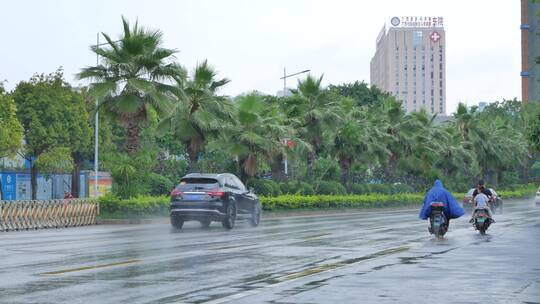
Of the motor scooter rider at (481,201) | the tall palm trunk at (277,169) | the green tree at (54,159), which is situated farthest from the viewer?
the green tree at (54,159)

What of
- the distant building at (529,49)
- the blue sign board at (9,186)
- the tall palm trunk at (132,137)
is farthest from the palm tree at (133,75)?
the distant building at (529,49)

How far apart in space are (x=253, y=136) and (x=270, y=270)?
30180mm

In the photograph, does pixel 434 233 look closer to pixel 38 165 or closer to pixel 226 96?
pixel 226 96

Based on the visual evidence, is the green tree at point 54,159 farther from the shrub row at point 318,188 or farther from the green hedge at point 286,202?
the green hedge at point 286,202

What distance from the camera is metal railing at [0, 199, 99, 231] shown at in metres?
33.3

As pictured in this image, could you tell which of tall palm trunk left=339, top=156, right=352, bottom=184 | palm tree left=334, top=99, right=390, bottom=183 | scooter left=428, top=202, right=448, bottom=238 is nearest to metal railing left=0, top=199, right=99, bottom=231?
scooter left=428, top=202, right=448, bottom=238

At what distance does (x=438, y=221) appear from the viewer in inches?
1034

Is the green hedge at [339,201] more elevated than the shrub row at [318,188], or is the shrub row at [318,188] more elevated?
the shrub row at [318,188]

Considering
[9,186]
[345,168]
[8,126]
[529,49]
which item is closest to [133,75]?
[8,126]

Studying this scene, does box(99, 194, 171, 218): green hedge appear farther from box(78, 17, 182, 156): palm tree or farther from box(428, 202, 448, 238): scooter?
box(428, 202, 448, 238): scooter

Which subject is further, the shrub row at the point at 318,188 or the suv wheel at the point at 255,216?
the shrub row at the point at 318,188

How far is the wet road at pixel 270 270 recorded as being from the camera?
1196 centimetres

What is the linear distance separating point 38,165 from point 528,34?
442 ft

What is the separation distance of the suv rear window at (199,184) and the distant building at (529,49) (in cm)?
15039
